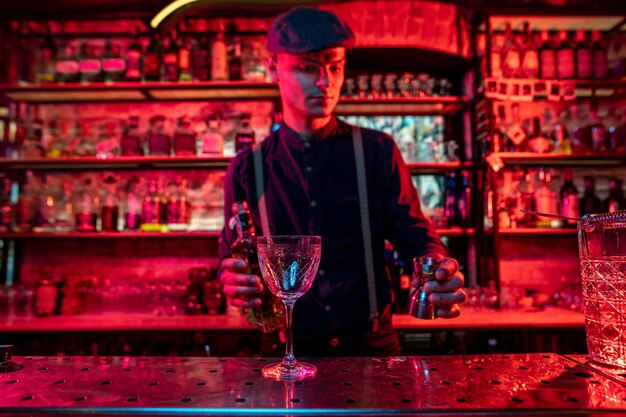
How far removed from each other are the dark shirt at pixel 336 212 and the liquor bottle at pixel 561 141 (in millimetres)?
1906

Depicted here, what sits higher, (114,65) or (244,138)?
(114,65)

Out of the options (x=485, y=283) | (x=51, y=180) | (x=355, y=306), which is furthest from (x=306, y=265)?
(x=51, y=180)

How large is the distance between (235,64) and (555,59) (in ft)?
6.70

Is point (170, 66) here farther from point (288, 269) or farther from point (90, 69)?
point (288, 269)

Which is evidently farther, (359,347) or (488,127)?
(488,127)

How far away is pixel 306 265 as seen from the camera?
2.56ft

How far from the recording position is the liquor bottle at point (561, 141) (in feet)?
9.87

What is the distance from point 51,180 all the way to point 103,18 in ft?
3.71

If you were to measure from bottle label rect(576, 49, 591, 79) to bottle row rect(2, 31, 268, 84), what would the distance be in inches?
78.1

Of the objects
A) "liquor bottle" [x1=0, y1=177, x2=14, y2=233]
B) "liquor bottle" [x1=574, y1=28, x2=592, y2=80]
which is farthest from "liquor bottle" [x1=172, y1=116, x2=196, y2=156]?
"liquor bottle" [x1=574, y1=28, x2=592, y2=80]

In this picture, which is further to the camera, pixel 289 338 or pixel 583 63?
pixel 583 63

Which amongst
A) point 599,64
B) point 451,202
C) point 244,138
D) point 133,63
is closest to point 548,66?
point 599,64

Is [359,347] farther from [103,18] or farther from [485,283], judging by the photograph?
[103,18]

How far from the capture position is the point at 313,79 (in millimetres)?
1439
